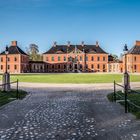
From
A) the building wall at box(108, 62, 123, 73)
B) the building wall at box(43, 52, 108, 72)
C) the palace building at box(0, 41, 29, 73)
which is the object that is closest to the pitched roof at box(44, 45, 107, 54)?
the building wall at box(43, 52, 108, 72)

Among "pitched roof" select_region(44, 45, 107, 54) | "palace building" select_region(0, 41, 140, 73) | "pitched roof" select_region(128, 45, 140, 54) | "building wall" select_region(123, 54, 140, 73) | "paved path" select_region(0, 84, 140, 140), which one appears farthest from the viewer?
"pitched roof" select_region(44, 45, 107, 54)

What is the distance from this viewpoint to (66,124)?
7.84m

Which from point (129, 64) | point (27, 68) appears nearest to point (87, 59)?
point (129, 64)

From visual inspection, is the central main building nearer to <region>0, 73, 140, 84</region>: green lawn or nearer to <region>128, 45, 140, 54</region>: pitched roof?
<region>128, 45, 140, 54</region>: pitched roof

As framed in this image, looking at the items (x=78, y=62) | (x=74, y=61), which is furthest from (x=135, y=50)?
(x=74, y=61)

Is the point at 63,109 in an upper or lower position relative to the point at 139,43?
lower

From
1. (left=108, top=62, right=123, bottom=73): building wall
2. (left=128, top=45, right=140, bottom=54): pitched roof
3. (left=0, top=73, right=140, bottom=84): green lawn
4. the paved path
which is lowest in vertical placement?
the paved path

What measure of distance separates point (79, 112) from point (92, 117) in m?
1.03

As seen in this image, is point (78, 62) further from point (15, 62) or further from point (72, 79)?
point (72, 79)

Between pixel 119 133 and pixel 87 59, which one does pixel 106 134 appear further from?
pixel 87 59

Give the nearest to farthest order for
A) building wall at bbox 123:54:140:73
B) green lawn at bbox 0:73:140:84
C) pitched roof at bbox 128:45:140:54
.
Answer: green lawn at bbox 0:73:140:84 < building wall at bbox 123:54:140:73 < pitched roof at bbox 128:45:140:54

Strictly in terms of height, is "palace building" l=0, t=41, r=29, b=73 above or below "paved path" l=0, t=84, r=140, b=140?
above

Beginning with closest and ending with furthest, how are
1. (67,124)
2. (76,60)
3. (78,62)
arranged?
(67,124)
(76,60)
(78,62)

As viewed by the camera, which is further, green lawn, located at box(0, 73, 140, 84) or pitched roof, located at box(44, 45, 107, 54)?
pitched roof, located at box(44, 45, 107, 54)
